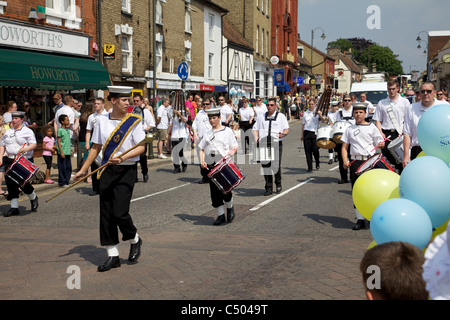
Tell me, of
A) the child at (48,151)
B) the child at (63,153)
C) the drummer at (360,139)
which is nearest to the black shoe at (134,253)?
the drummer at (360,139)

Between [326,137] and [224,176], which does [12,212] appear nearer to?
[224,176]

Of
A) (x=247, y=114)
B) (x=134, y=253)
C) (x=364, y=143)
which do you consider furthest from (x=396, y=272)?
(x=247, y=114)

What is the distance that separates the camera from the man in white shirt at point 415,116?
7447mm

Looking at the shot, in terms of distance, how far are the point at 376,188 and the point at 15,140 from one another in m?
7.31

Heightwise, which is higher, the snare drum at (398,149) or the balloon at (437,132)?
the balloon at (437,132)

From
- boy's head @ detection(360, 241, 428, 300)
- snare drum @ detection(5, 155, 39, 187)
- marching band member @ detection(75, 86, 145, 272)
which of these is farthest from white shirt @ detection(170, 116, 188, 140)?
boy's head @ detection(360, 241, 428, 300)

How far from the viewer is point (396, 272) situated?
2248 mm

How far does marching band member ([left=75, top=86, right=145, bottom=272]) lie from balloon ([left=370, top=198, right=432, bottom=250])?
338 cm

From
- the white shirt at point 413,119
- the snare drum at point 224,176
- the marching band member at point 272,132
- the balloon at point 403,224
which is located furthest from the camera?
the marching band member at point 272,132

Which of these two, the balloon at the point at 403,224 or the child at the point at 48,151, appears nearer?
the balloon at the point at 403,224

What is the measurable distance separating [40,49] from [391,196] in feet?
53.0

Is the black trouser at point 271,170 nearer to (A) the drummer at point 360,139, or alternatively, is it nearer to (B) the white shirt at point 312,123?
(A) the drummer at point 360,139

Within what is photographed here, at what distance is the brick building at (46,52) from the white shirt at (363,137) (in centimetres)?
1135

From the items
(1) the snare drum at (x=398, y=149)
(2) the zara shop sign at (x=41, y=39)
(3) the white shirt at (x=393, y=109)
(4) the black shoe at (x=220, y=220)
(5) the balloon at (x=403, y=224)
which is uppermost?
(2) the zara shop sign at (x=41, y=39)
